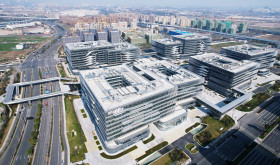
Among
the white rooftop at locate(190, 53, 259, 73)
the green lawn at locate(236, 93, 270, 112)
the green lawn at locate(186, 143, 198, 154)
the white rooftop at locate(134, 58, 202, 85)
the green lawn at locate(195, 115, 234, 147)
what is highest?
the white rooftop at locate(190, 53, 259, 73)

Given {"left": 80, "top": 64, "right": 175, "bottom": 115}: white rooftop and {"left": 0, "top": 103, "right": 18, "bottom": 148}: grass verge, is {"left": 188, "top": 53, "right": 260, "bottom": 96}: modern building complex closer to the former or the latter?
{"left": 80, "top": 64, "right": 175, "bottom": 115}: white rooftop

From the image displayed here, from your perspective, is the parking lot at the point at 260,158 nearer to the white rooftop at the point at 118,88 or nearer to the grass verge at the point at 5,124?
the white rooftop at the point at 118,88

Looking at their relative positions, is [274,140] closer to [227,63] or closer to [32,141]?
[227,63]

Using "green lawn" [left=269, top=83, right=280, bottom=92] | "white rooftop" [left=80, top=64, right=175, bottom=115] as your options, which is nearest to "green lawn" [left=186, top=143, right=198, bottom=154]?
"white rooftop" [left=80, top=64, right=175, bottom=115]

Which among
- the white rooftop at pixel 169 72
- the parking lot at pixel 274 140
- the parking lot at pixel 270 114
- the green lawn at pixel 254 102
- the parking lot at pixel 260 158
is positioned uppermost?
the white rooftop at pixel 169 72

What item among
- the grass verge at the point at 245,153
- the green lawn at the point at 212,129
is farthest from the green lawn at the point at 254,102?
the grass verge at the point at 245,153

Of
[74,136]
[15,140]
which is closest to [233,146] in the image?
[74,136]
